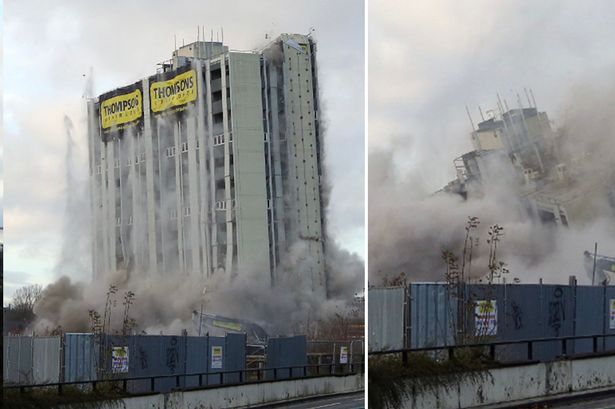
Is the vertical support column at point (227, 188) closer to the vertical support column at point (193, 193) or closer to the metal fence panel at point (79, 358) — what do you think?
the vertical support column at point (193, 193)

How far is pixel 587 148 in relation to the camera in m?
12.4

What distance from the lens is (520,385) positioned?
8.59 meters

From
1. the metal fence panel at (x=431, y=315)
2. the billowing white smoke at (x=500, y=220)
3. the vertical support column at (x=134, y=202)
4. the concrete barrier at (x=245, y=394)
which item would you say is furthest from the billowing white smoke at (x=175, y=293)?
the metal fence panel at (x=431, y=315)

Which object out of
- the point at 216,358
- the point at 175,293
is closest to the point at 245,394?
the point at 216,358

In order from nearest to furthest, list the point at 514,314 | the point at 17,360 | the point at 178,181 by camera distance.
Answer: the point at 17,360 → the point at 514,314 → the point at 178,181

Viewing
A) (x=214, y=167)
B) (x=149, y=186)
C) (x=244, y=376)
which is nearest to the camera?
(x=149, y=186)

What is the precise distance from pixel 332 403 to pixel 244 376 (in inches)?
55.9

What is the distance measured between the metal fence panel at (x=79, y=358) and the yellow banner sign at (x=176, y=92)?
2.75 meters

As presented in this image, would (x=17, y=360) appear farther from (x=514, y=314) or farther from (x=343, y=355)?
(x=514, y=314)

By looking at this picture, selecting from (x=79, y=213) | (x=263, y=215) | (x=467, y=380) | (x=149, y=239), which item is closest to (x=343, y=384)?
(x=263, y=215)

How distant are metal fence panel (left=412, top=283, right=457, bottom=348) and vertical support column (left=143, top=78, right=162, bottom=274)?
3511mm

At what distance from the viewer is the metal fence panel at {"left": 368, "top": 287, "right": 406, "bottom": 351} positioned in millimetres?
8516

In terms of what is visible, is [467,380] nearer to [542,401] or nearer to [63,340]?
[542,401]

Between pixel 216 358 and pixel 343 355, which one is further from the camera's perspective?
pixel 343 355
